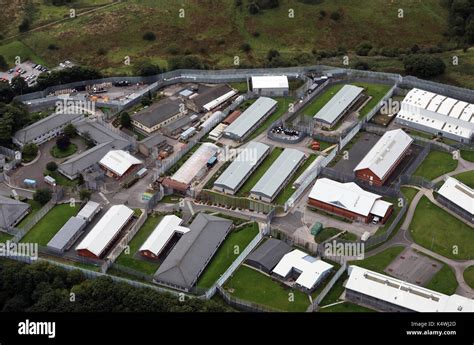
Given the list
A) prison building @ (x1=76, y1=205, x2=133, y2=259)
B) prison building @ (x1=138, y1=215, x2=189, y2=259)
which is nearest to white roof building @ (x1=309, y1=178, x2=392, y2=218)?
prison building @ (x1=138, y1=215, x2=189, y2=259)

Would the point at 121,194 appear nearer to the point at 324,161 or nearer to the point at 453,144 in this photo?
the point at 324,161

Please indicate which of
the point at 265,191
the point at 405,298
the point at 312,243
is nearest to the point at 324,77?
the point at 265,191

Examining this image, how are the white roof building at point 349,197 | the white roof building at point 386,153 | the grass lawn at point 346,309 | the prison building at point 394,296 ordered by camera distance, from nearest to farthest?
the prison building at point 394,296 → the grass lawn at point 346,309 → the white roof building at point 349,197 → the white roof building at point 386,153

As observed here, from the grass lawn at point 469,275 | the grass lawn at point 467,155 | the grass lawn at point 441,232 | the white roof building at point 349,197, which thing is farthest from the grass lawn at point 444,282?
the grass lawn at point 467,155

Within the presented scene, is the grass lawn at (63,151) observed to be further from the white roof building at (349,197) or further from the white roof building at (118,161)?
the white roof building at (349,197)

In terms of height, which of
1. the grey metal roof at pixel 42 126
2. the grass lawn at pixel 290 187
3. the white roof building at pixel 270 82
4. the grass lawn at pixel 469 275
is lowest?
the grass lawn at pixel 469 275

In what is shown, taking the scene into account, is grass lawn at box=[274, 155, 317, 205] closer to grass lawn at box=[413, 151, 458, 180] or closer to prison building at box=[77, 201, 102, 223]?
grass lawn at box=[413, 151, 458, 180]
